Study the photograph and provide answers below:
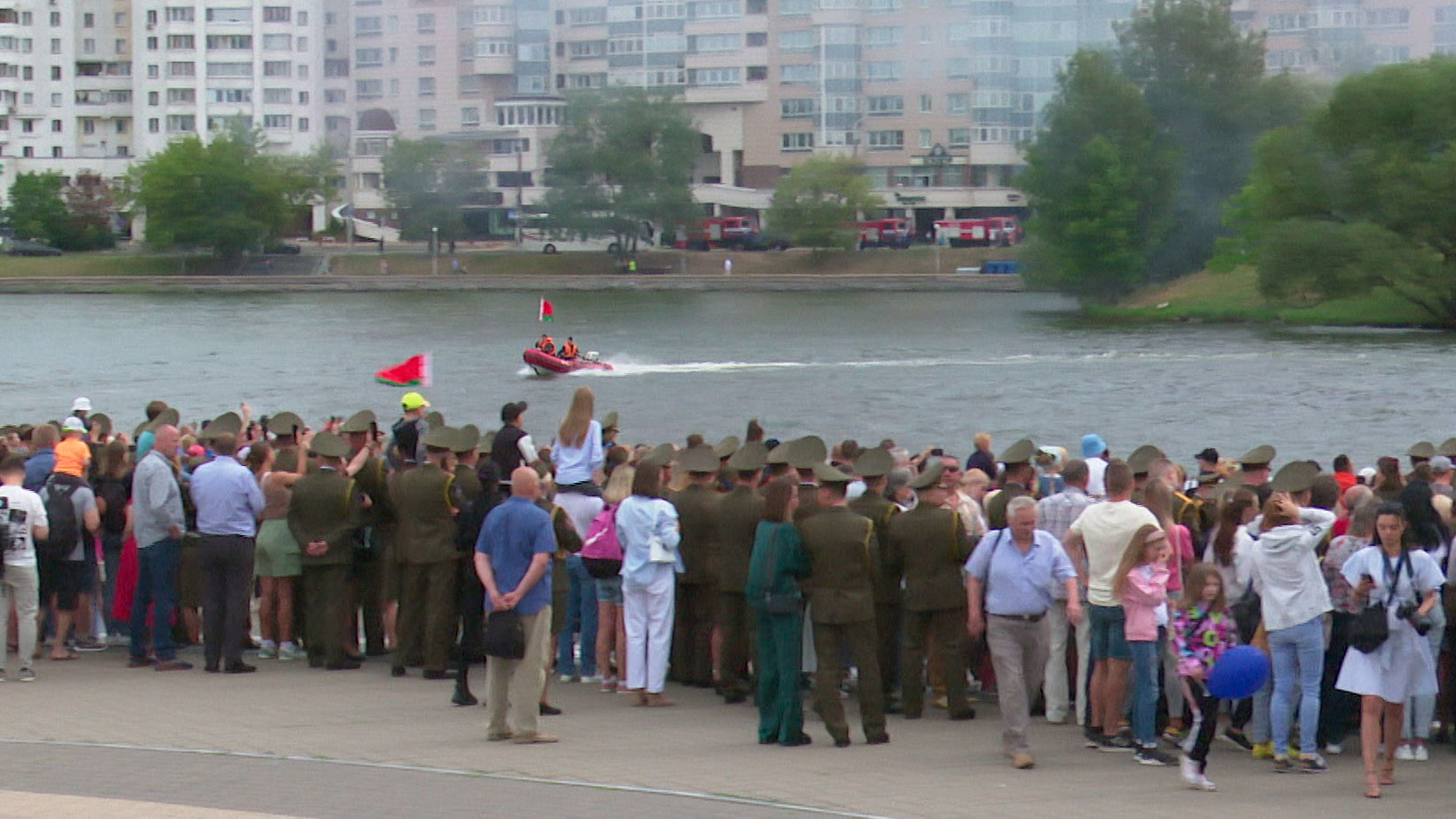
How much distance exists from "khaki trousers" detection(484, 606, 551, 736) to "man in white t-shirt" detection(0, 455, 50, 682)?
143 inches

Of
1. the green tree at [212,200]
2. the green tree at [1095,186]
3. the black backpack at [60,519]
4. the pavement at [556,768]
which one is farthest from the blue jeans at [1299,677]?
the green tree at [212,200]

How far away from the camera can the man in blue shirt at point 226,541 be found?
13.4 metres

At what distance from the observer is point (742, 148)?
6053 inches

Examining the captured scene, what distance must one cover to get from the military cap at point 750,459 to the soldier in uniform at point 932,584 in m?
1.12

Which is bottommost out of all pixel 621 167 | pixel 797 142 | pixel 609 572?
pixel 609 572

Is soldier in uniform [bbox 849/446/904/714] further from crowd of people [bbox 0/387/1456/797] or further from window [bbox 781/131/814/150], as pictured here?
window [bbox 781/131/814/150]

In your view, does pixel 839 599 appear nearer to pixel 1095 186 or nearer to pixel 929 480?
pixel 929 480

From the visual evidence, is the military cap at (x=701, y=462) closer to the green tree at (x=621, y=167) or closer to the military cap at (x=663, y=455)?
the military cap at (x=663, y=455)

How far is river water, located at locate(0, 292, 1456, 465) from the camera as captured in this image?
52625mm

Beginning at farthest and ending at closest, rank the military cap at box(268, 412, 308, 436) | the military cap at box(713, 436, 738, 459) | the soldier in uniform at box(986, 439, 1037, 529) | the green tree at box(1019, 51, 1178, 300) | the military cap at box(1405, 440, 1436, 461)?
the green tree at box(1019, 51, 1178, 300)
the military cap at box(1405, 440, 1436, 461)
the military cap at box(268, 412, 308, 436)
the military cap at box(713, 436, 738, 459)
the soldier in uniform at box(986, 439, 1037, 529)

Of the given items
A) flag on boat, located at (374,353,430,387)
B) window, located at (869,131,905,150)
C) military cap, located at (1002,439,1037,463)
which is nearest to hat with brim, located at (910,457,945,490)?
military cap, located at (1002,439,1037,463)

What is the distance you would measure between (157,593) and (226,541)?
741 millimetres

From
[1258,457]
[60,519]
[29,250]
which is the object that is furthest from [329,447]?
[29,250]

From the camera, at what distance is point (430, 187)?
133500mm
